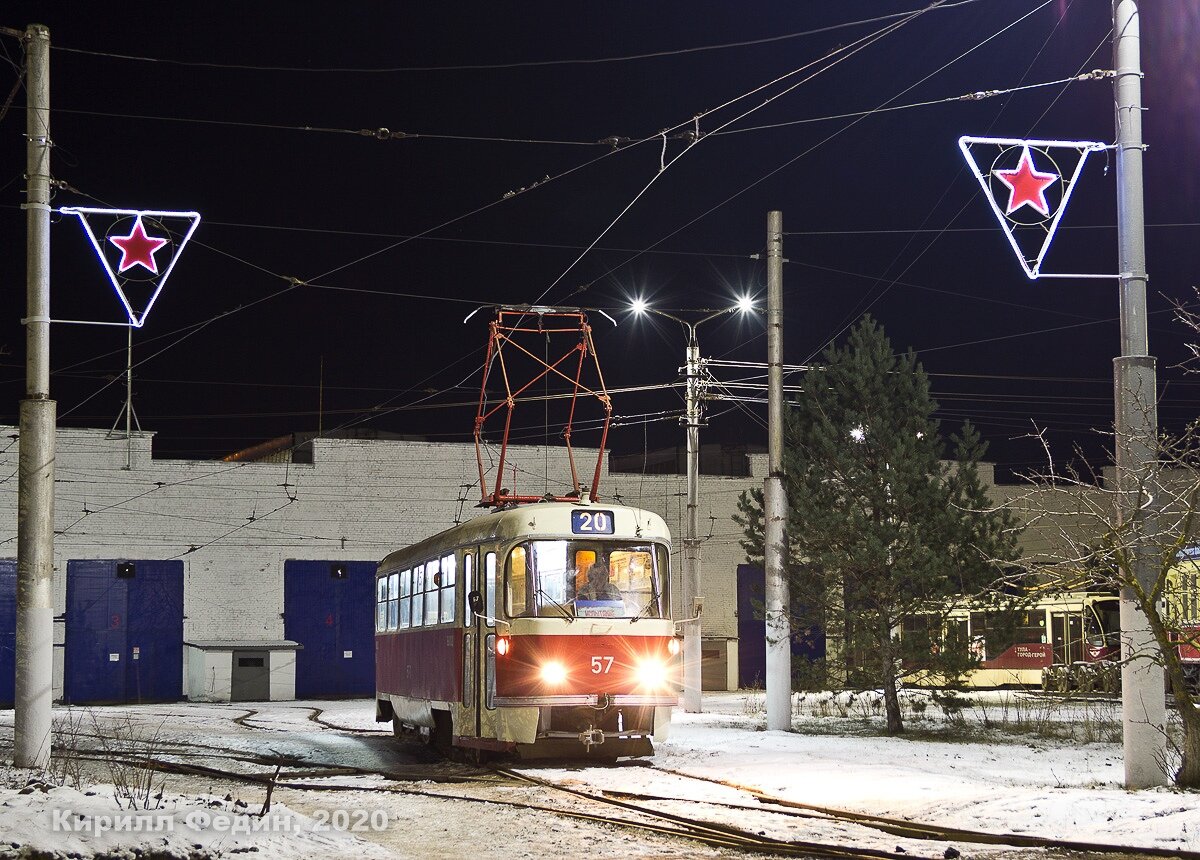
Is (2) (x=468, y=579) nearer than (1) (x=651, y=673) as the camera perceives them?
No

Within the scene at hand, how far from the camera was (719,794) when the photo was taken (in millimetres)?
14531

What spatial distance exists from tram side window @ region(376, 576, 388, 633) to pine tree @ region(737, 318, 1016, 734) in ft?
22.9

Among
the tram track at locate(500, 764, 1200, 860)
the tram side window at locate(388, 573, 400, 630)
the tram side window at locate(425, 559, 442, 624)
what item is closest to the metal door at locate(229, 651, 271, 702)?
the tram side window at locate(388, 573, 400, 630)

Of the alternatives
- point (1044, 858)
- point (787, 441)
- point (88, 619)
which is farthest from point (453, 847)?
point (88, 619)

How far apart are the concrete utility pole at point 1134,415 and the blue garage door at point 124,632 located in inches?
1372

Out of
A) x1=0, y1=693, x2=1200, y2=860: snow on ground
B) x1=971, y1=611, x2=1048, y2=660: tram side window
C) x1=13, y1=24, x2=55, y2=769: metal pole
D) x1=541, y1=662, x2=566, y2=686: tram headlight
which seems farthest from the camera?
x1=971, y1=611, x2=1048, y2=660: tram side window

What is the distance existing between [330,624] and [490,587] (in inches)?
1159

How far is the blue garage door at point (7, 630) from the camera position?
137 ft

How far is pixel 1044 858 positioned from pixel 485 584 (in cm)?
892

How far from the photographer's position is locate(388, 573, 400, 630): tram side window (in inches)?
924

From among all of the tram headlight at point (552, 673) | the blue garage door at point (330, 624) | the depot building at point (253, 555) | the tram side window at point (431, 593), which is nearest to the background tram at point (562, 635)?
the tram headlight at point (552, 673)

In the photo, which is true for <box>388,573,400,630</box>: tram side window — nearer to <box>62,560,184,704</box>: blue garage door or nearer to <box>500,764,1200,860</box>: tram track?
<box>500,764,1200,860</box>: tram track

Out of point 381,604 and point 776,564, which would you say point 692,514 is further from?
point 381,604

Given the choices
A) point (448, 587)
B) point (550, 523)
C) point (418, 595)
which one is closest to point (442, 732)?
point (448, 587)
